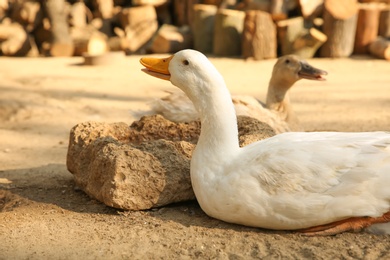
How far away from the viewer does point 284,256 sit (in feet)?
10.00

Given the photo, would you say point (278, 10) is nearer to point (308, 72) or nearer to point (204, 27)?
point (204, 27)

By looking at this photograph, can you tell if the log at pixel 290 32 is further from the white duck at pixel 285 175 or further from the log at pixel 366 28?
the white duck at pixel 285 175

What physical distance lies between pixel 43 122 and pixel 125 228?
3.95 meters

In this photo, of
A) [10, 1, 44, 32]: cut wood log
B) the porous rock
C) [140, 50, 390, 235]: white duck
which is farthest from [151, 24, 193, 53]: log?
[140, 50, 390, 235]: white duck

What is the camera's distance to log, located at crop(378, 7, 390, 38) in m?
11.4

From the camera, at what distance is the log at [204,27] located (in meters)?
12.6

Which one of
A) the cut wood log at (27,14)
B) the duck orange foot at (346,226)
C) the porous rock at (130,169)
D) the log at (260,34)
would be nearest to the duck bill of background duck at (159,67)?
the porous rock at (130,169)

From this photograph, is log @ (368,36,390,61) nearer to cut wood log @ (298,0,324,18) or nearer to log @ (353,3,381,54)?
log @ (353,3,381,54)

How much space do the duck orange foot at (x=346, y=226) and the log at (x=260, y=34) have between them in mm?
8381

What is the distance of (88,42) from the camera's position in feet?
42.2

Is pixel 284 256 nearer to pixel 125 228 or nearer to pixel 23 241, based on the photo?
pixel 125 228

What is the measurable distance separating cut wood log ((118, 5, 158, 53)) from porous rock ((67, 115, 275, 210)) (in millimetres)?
9354

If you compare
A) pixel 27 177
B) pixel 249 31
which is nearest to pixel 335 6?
pixel 249 31

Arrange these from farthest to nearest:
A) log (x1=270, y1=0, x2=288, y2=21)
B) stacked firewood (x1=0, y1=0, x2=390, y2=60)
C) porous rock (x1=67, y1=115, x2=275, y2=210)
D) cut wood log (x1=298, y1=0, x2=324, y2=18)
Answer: log (x1=270, y1=0, x2=288, y2=21)
cut wood log (x1=298, y1=0, x2=324, y2=18)
stacked firewood (x1=0, y1=0, x2=390, y2=60)
porous rock (x1=67, y1=115, x2=275, y2=210)
